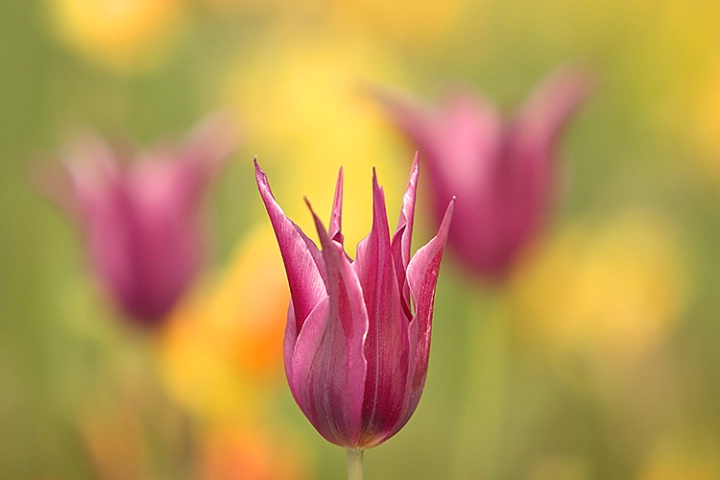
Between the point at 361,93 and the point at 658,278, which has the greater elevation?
the point at 361,93

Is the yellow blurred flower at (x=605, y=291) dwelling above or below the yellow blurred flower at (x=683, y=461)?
above

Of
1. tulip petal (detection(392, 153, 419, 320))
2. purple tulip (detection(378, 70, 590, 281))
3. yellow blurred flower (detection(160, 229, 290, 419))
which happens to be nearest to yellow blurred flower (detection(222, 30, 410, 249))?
yellow blurred flower (detection(160, 229, 290, 419))

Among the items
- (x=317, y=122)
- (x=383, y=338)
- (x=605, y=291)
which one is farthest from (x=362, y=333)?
(x=317, y=122)

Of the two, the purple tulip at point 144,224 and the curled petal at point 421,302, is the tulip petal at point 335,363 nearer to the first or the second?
the curled petal at point 421,302

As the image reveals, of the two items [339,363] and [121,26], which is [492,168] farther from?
[121,26]

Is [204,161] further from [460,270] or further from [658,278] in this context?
[658,278]

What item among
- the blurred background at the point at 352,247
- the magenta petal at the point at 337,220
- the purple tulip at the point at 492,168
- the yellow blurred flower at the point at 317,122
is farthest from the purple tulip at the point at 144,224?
the magenta petal at the point at 337,220

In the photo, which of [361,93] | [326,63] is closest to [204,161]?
[361,93]
